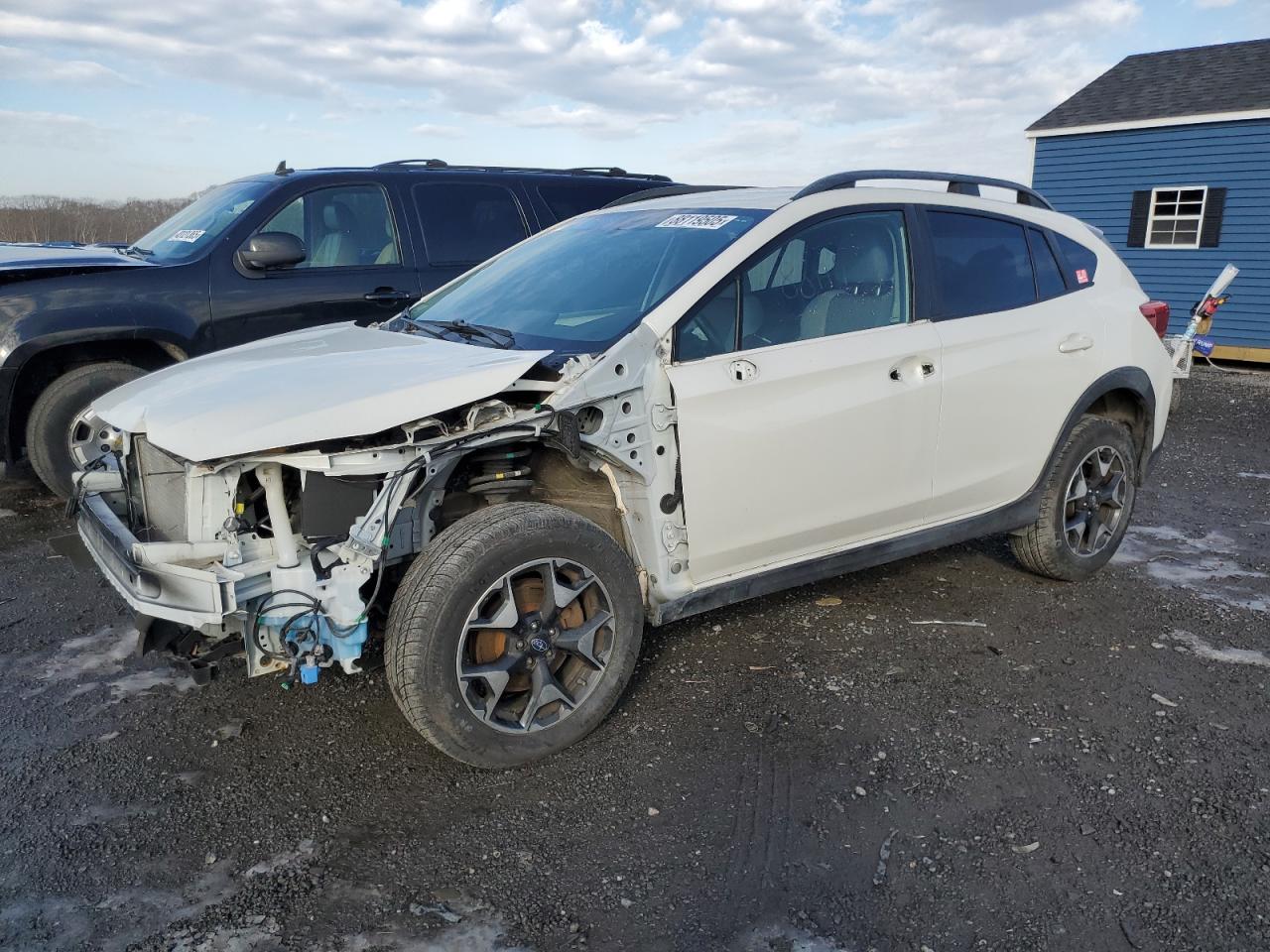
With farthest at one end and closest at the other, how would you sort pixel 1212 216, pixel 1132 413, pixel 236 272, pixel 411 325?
pixel 1212 216
pixel 236 272
pixel 1132 413
pixel 411 325

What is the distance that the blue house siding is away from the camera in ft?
50.6

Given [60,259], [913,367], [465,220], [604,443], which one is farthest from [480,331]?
[60,259]

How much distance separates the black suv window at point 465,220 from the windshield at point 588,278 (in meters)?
2.30

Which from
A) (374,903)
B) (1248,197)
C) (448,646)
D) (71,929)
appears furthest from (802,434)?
(1248,197)

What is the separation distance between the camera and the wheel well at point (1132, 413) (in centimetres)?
503

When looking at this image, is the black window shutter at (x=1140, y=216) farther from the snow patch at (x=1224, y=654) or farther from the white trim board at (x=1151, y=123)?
the snow patch at (x=1224, y=654)

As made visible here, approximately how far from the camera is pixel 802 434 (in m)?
3.71

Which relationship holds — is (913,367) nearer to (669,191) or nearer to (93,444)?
(669,191)

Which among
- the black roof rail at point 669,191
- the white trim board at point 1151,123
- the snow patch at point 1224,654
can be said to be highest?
the white trim board at point 1151,123

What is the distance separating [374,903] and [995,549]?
401 cm

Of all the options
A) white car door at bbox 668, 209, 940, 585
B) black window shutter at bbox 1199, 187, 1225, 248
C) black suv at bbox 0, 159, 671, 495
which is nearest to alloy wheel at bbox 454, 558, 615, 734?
white car door at bbox 668, 209, 940, 585

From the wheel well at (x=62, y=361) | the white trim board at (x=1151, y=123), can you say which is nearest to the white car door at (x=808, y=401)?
the wheel well at (x=62, y=361)

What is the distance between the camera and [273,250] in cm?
601

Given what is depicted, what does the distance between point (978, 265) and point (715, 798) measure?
2.63 metres
